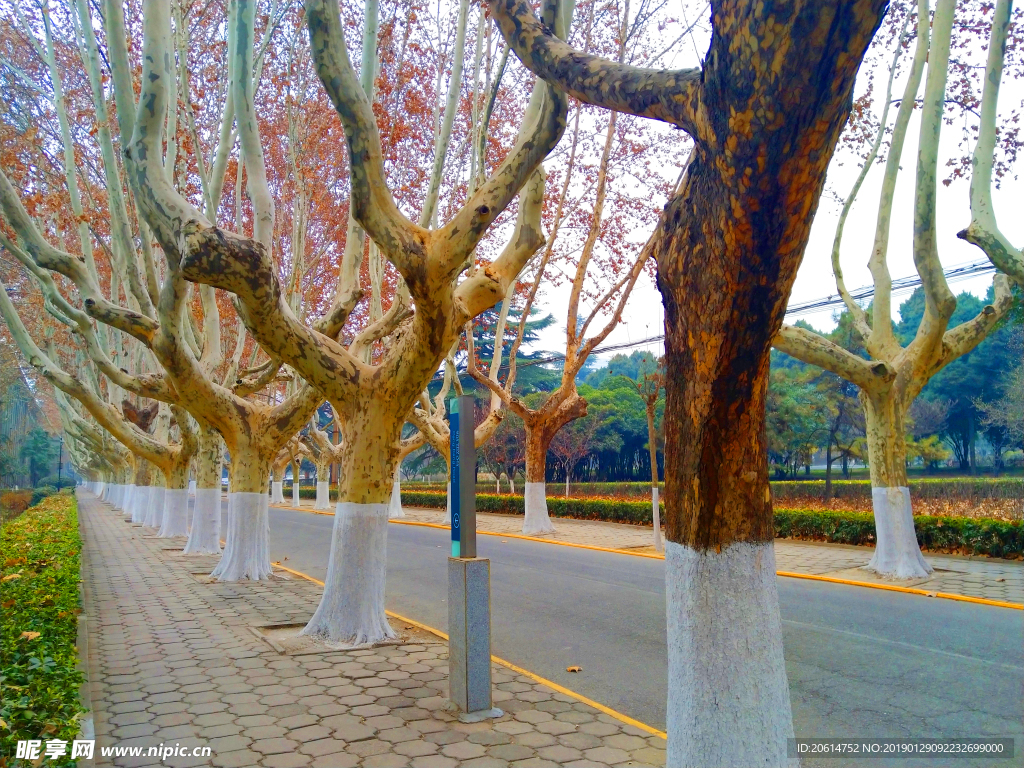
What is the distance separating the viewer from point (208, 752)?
4719 millimetres

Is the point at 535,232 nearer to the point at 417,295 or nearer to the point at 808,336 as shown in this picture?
the point at 417,295

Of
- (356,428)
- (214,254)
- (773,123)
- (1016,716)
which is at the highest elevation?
(214,254)

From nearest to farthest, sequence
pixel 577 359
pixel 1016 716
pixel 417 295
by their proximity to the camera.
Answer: pixel 1016 716, pixel 417 295, pixel 577 359

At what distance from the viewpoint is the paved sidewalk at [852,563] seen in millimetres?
10391

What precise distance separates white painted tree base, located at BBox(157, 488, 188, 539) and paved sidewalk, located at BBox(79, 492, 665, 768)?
36.8 ft

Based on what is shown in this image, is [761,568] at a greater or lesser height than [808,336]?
lesser

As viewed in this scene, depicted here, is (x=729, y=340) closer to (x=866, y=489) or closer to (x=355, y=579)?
(x=355, y=579)

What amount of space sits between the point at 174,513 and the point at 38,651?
16.7m

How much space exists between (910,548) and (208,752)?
1011cm

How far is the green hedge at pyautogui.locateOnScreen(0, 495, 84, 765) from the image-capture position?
347 cm

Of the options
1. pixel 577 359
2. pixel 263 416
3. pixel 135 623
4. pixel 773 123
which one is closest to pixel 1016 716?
pixel 773 123

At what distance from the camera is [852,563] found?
12992mm

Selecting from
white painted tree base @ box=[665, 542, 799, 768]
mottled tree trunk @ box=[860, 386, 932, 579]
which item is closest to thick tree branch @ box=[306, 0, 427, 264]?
white painted tree base @ box=[665, 542, 799, 768]

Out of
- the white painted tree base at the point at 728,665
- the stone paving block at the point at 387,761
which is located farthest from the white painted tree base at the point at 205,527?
the white painted tree base at the point at 728,665
